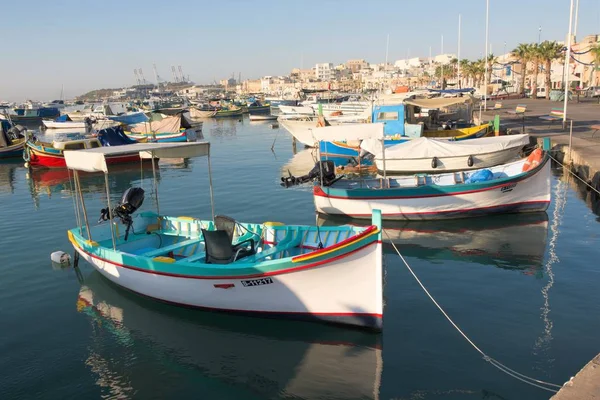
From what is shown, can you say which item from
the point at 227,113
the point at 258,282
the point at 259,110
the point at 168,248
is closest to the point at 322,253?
the point at 258,282

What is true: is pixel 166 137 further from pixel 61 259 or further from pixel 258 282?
pixel 258 282

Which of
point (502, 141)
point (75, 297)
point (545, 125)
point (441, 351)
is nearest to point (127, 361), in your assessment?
point (75, 297)

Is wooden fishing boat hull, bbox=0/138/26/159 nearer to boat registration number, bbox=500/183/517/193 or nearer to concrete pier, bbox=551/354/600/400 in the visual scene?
boat registration number, bbox=500/183/517/193

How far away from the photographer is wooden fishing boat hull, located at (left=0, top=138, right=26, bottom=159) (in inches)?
1636

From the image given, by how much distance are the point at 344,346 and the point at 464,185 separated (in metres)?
10.1

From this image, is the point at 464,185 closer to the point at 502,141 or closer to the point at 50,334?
the point at 502,141

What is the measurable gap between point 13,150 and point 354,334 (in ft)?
138

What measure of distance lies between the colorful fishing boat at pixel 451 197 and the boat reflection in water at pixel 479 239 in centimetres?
36

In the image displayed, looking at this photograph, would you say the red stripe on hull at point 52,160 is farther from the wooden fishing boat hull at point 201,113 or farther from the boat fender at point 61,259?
the wooden fishing boat hull at point 201,113

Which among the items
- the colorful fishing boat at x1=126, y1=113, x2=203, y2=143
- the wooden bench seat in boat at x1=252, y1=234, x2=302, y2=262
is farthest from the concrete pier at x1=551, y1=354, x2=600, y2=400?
the colorful fishing boat at x1=126, y1=113, x2=203, y2=143

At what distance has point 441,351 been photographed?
919 cm

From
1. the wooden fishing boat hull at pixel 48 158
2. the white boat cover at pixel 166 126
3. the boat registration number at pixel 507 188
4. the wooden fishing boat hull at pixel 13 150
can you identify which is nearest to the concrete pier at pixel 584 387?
the boat registration number at pixel 507 188

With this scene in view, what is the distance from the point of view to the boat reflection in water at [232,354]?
8.44m

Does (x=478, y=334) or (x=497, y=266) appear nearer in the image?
(x=478, y=334)
